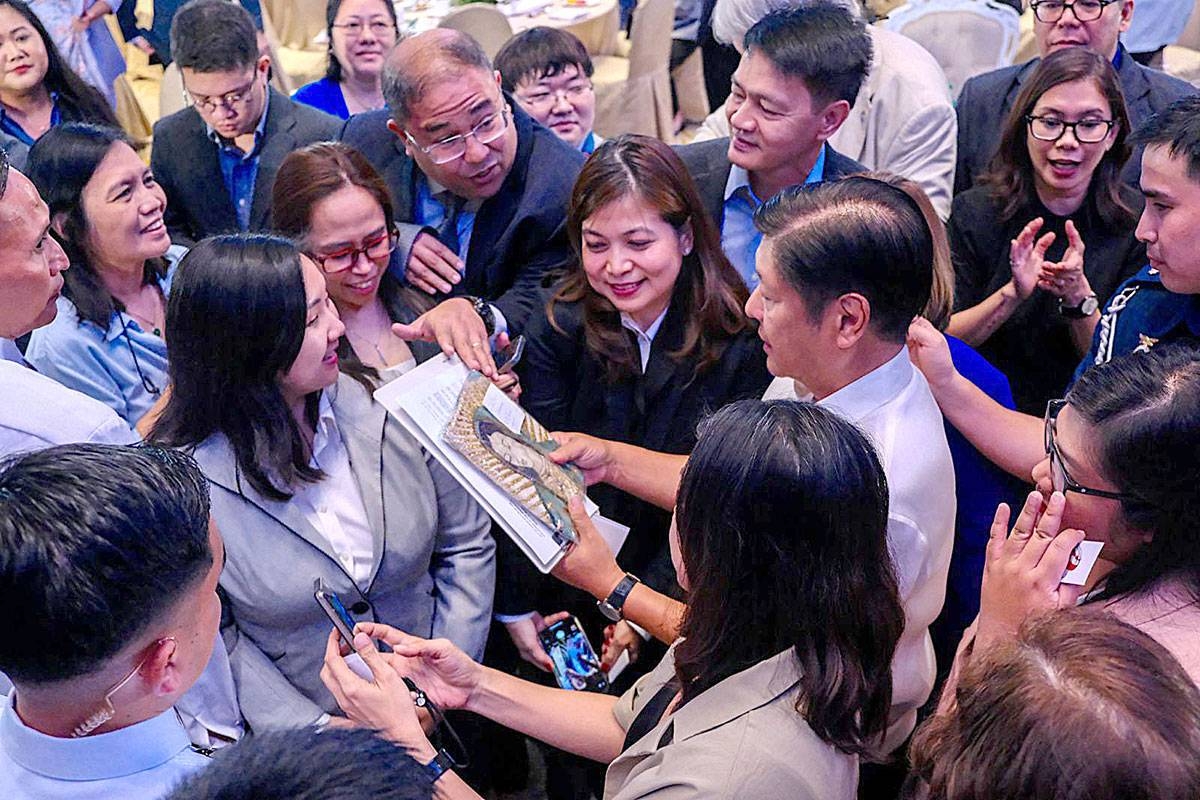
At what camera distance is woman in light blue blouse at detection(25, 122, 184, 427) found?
2562 mm

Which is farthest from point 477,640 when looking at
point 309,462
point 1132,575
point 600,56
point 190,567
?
point 600,56

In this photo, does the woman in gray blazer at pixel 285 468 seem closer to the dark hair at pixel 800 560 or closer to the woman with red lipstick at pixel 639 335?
the woman with red lipstick at pixel 639 335

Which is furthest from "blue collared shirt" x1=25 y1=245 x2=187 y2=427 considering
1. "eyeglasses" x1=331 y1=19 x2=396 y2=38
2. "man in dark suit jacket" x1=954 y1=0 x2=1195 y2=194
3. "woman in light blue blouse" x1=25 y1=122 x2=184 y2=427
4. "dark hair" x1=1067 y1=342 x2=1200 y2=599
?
"man in dark suit jacket" x1=954 y1=0 x2=1195 y2=194

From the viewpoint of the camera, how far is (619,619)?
2.09 metres

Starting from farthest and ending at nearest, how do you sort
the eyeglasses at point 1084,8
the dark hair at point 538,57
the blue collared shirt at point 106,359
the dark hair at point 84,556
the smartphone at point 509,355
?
1. the dark hair at point 538,57
2. the eyeglasses at point 1084,8
3. the blue collared shirt at point 106,359
4. the smartphone at point 509,355
5. the dark hair at point 84,556

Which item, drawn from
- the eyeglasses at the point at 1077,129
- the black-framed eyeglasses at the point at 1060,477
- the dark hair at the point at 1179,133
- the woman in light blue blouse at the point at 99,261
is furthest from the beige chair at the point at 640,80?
the black-framed eyeglasses at the point at 1060,477

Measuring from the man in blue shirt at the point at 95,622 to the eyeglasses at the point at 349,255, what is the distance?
3.65 ft

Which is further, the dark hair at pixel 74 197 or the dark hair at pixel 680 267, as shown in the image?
the dark hair at pixel 74 197

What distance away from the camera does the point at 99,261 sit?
8.69 feet

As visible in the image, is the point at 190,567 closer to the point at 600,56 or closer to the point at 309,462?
the point at 309,462

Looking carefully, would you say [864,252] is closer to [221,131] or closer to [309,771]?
[309,771]

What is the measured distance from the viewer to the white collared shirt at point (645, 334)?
7.70 feet

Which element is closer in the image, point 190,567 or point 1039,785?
point 1039,785

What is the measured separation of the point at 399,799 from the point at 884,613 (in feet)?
2.42
